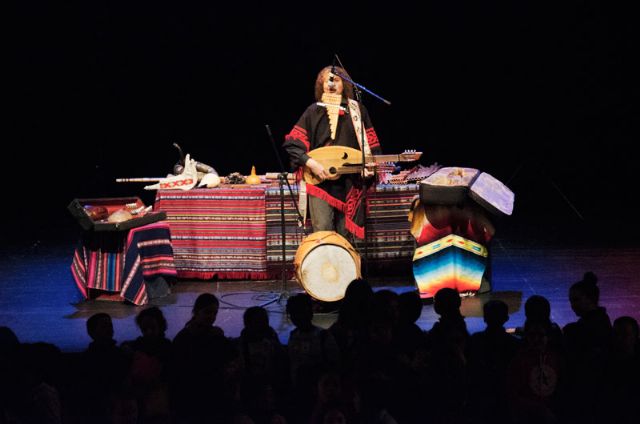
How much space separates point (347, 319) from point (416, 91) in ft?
20.8

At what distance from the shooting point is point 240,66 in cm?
1012

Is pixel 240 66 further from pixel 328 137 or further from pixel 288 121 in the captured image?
pixel 328 137

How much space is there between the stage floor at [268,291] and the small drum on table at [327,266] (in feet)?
0.65

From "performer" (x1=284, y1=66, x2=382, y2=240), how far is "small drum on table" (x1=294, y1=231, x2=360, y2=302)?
40 centimetres

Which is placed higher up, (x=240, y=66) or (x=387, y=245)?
(x=240, y=66)

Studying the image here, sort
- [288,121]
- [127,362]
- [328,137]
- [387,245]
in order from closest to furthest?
[127,362] < [328,137] < [387,245] < [288,121]

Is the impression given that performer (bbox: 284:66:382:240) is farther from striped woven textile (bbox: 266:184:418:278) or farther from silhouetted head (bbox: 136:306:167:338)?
silhouetted head (bbox: 136:306:167:338)

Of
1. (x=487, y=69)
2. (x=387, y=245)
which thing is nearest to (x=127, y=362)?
(x=387, y=245)

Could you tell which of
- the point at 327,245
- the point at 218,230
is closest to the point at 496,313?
the point at 327,245

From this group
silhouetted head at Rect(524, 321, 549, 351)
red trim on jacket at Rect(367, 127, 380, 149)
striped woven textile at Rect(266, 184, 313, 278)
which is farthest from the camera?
striped woven textile at Rect(266, 184, 313, 278)

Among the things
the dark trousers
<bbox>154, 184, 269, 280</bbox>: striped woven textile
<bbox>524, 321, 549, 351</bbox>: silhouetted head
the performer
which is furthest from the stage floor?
<bbox>524, 321, 549, 351</bbox>: silhouetted head

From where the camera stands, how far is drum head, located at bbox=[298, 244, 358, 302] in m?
6.15

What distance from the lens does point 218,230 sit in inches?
291

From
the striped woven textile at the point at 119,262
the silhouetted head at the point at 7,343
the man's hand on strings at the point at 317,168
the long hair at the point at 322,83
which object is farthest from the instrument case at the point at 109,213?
the silhouetted head at the point at 7,343
